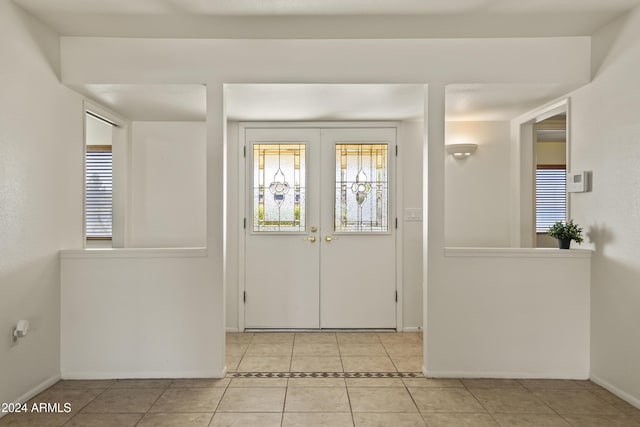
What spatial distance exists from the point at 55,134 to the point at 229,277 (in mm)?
2017

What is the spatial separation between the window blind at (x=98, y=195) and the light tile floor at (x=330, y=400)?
192 centimetres

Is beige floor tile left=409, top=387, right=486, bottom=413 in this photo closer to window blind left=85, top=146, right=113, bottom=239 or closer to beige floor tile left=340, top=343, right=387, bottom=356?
beige floor tile left=340, top=343, right=387, bottom=356

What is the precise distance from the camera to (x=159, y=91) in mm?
3100

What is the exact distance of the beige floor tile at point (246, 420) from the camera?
2334 mm

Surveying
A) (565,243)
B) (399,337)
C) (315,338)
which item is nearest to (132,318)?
(315,338)

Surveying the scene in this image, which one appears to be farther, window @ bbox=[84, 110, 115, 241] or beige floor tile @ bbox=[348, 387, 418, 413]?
window @ bbox=[84, 110, 115, 241]

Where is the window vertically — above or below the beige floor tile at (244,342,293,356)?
above

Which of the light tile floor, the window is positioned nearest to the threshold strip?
the light tile floor

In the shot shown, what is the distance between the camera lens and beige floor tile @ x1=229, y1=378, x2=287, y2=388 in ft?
9.40

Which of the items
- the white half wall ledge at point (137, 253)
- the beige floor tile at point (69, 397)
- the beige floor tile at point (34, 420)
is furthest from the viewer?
the white half wall ledge at point (137, 253)

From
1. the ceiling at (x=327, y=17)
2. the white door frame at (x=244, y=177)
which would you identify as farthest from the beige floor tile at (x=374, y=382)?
the ceiling at (x=327, y=17)

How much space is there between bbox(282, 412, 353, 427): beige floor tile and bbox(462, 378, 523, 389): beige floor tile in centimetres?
99

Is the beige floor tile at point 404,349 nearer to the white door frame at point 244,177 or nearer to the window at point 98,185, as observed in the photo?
the white door frame at point 244,177

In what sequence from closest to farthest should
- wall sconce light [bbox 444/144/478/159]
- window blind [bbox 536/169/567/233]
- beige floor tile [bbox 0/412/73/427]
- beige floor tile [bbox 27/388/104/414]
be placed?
1. beige floor tile [bbox 0/412/73/427]
2. beige floor tile [bbox 27/388/104/414]
3. wall sconce light [bbox 444/144/478/159]
4. window blind [bbox 536/169/567/233]
